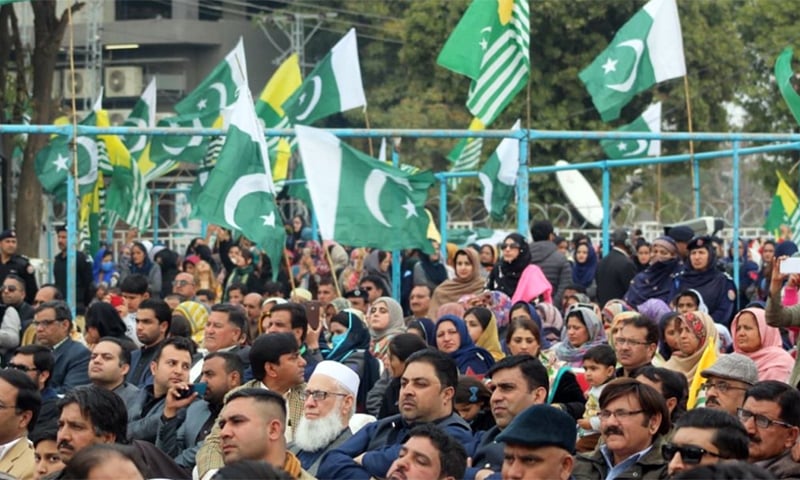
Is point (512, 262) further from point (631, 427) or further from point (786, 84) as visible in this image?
point (631, 427)

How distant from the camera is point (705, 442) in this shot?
6266mm

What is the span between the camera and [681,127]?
4375cm

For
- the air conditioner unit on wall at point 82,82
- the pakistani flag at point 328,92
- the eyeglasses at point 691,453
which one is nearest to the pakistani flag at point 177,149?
the pakistani flag at point 328,92

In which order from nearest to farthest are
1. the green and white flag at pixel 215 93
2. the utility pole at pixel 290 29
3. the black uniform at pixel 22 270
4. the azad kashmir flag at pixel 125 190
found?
the black uniform at pixel 22 270 < the azad kashmir flag at pixel 125 190 < the green and white flag at pixel 215 93 < the utility pole at pixel 290 29

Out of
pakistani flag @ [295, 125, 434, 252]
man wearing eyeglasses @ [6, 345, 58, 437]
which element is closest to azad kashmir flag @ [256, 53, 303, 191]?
pakistani flag @ [295, 125, 434, 252]

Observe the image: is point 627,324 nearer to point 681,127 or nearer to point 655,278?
point 655,278

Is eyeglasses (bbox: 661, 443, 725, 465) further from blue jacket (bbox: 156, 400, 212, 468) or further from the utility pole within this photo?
the utility pole

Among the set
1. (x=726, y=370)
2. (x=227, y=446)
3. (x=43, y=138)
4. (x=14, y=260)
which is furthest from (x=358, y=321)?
(x=43, y=138)

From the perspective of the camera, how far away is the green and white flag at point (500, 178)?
20570 mm

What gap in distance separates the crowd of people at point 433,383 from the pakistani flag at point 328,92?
3581mm

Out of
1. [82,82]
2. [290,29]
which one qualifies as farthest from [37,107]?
[290,29]

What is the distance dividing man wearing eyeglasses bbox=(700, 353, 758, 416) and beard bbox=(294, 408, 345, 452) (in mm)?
1877

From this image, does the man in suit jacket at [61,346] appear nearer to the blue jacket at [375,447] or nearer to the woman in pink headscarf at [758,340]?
the blue jacket at [375,447]

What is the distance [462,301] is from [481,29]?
9.92ft
